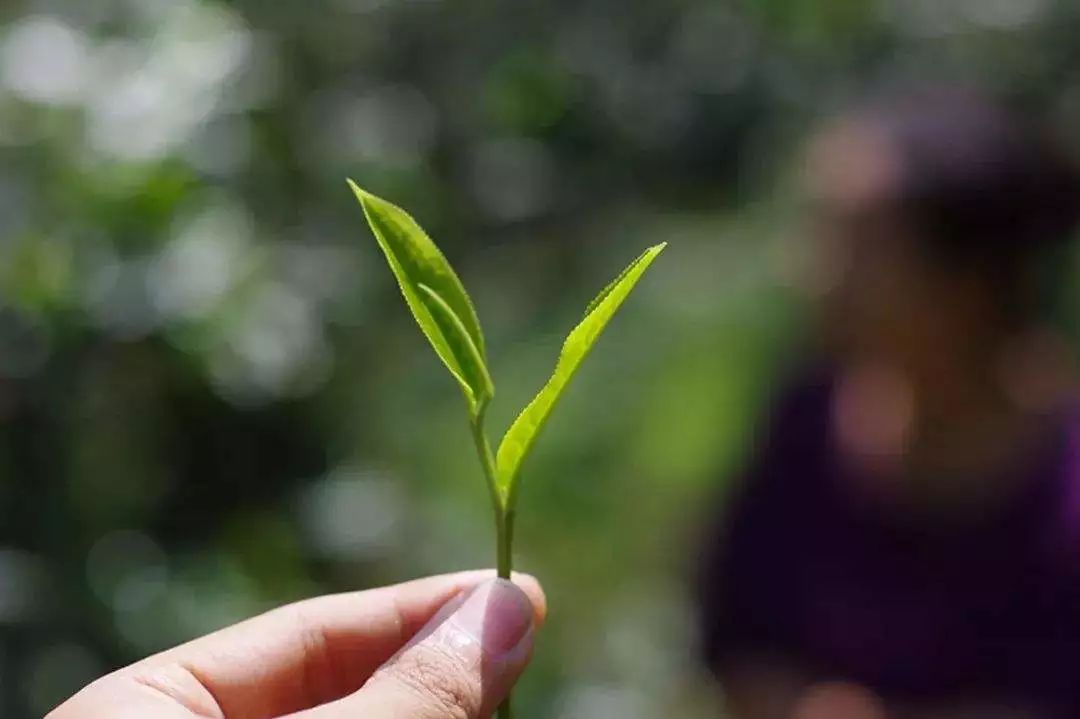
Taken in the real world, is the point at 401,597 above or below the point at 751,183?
above

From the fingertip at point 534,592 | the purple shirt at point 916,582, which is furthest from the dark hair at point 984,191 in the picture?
the fingertip at point 534,592

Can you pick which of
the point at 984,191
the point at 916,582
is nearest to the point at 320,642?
the point at 916,582

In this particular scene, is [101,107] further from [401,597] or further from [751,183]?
[751,183]

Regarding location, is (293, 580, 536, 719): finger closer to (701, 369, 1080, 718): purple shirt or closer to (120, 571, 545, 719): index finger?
(120, 571, 545, 719): index finger

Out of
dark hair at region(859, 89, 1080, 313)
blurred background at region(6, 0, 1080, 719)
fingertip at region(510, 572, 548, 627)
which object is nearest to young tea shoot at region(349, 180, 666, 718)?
fingertip at region(510, 572, 548, 627)

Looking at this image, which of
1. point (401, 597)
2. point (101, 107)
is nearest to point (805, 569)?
point (401, 597)

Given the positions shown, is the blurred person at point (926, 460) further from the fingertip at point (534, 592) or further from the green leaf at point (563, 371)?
the green leaf at point (563, 371)
